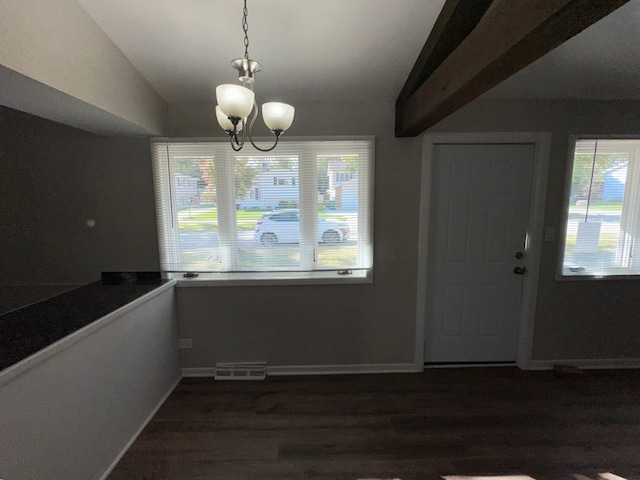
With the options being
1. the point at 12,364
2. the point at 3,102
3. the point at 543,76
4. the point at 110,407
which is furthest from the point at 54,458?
the point at 543,76

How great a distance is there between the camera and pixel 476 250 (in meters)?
2.54

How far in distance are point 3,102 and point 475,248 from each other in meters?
3.29

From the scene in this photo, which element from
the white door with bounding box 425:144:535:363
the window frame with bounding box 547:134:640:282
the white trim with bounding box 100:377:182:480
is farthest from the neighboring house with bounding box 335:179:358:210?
the white trim with bounding box 100:377:182:480

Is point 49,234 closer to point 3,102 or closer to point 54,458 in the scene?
point 3,102

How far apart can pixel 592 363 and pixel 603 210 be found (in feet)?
4.61

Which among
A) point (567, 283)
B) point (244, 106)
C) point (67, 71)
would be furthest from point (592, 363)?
point (67, 71)

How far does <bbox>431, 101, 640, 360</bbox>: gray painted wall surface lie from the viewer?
2.35 metres

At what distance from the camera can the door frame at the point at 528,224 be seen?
2.37 meters

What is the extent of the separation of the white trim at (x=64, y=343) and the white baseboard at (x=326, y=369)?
37.5 inches

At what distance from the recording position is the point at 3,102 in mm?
1462

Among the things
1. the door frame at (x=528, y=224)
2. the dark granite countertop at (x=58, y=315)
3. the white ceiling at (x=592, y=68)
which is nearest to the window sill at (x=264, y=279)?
the dark granite countertop at (x=58, y=315)

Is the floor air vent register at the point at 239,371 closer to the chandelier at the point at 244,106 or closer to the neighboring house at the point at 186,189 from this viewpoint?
the neighboring house at the point at 186,189

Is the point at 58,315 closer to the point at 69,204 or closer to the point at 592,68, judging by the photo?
the point at 69,204

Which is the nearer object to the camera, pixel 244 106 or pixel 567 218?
pixel 244 106
